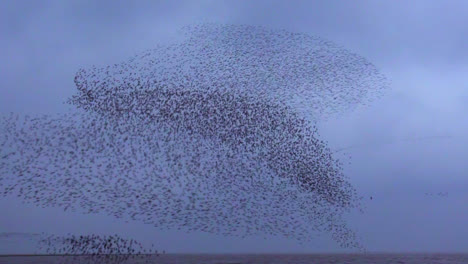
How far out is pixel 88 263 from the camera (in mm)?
63594

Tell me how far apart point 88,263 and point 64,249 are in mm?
21623

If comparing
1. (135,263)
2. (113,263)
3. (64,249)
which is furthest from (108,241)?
(135,263)

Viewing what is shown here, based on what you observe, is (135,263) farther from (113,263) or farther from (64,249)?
(64,249)

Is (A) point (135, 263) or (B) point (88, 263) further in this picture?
(A) point (135, 263)

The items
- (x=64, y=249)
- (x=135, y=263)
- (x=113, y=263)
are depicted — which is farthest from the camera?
(x=135, y=263)

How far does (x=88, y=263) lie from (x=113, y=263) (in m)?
3.66

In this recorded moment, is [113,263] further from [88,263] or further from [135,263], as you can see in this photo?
[135,263]

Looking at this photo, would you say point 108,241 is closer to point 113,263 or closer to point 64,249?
point 64,249

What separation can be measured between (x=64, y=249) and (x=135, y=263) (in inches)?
1503

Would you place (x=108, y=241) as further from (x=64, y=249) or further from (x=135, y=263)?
(x=135, y=263)

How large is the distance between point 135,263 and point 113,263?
1871 centimetres

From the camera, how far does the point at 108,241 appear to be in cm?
4316

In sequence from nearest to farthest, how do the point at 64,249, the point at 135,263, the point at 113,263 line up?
the point at 64,249 < the point at 113,263 < the point at 135,263

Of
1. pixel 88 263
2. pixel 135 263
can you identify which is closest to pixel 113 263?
pixel 88 263
